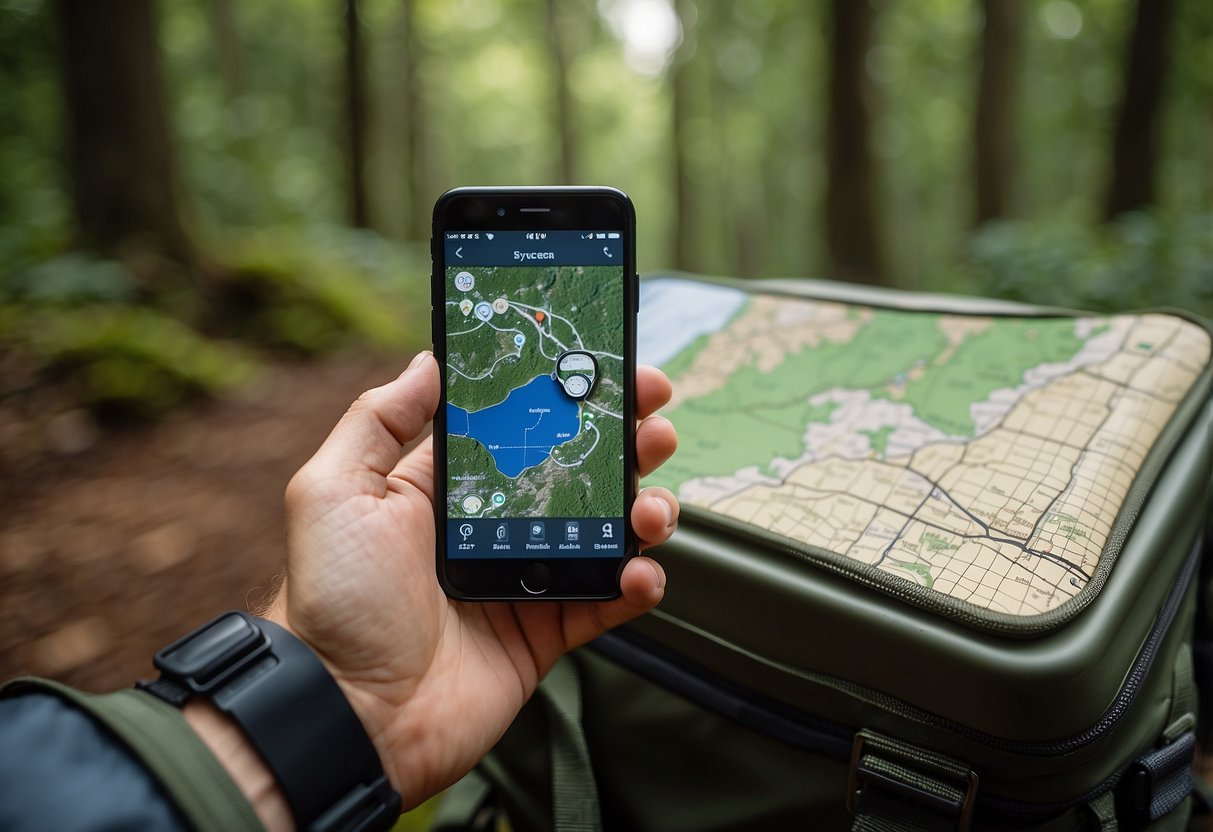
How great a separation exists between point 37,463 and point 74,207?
2.35 metres

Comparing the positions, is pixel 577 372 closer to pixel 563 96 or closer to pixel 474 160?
pixel 563 96

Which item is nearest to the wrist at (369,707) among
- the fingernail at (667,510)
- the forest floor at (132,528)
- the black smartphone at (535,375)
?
the black smartphone at (535,375)

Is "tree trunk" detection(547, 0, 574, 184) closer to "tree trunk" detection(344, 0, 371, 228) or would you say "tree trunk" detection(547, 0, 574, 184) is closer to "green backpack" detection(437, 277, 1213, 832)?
"tree trunk" detection(344, 0, 371, 228)

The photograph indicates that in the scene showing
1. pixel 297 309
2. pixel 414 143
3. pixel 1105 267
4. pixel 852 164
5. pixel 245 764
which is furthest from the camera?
pixel 414 143

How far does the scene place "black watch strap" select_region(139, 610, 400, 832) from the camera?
1.04 metres

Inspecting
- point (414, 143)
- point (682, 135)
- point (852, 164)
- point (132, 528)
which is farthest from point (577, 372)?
point (682, 135)

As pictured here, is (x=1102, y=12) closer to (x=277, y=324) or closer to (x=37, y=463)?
(x=277, y=324)

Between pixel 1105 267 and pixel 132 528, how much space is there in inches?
211

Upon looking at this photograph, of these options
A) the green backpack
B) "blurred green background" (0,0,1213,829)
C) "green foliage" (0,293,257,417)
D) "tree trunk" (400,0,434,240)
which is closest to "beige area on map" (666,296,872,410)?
the green backpack

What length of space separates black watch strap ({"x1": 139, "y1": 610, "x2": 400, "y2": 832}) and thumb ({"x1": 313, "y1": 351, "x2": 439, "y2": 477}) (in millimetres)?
307

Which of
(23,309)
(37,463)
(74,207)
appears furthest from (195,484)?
(74,207)

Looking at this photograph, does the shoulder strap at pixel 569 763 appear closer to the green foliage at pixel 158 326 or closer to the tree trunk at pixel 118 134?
the green foliage at pixel 158 326

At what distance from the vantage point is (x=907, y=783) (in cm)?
118

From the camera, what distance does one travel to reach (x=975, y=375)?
1.73 meters
